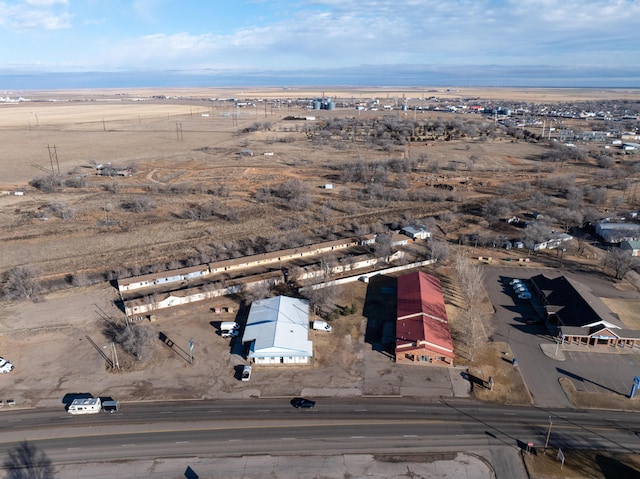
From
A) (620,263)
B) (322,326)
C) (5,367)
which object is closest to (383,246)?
(322,326)

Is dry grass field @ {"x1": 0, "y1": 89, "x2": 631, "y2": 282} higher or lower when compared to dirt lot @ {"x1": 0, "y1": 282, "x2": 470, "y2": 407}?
higher

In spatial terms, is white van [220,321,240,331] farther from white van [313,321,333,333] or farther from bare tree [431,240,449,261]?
bare tree [431,240,449,261]

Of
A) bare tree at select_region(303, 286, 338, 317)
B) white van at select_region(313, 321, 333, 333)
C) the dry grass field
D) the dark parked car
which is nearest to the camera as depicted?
the dark parked car

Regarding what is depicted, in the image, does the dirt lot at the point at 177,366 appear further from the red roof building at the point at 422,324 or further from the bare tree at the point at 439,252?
the bare tree at the point at 439,252

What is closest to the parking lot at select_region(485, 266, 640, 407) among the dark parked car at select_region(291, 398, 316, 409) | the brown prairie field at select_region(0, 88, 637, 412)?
the brown prairie field at select_region(0, 88, 637, 412)

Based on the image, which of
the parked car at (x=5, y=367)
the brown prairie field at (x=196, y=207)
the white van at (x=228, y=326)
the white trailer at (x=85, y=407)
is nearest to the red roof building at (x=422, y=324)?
the brown prairie field at (x=196, y=207)

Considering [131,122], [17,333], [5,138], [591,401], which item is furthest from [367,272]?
[131,122]

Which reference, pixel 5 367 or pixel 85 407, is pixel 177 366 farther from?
pixel 5 367
